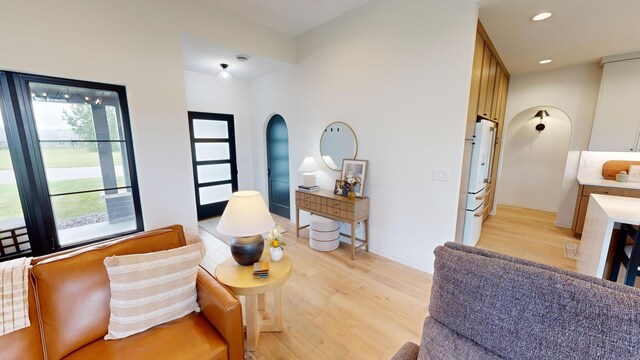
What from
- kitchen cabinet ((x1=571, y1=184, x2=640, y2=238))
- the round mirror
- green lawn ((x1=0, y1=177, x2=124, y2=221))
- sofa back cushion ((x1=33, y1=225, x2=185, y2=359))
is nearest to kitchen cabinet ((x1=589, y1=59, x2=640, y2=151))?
kitchen cabinet ((x1=571, y1=184, x2=640, y2=238))

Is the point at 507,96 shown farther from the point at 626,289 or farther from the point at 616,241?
the point at 626,289

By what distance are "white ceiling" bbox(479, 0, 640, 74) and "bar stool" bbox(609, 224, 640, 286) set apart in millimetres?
2115

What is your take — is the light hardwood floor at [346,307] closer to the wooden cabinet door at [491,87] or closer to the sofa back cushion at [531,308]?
the sofa back cushion at [531,308]

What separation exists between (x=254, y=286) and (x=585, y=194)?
4.93 meters

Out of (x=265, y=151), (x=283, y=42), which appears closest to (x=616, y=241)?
(x=283, y=42)

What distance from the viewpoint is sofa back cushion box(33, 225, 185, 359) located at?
3.82ft

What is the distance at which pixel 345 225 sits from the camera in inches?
138

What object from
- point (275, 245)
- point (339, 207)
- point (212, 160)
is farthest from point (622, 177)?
point (212, 160)

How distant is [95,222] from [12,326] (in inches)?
64.8

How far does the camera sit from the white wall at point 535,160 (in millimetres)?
4805

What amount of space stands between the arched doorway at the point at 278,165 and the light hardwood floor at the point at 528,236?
333cm

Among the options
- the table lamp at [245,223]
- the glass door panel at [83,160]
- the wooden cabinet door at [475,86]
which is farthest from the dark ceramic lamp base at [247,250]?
the wooden cabinet door at [475,86]

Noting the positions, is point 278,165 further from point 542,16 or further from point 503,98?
point 503,98

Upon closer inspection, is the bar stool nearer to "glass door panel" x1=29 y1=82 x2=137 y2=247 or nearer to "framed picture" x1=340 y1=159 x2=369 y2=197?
"framed picture" x1=340 y1=159 x2=369 y2=197
